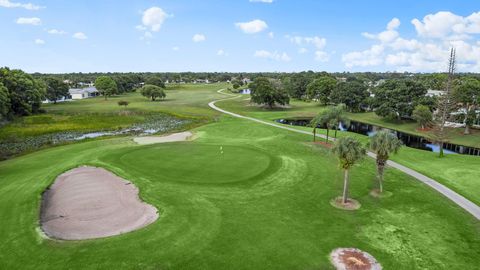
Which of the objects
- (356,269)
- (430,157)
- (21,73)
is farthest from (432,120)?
(21,73)

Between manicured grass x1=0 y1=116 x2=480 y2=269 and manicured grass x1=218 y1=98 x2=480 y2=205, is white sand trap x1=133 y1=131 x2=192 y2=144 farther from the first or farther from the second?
manicured grass x1=218 y1=98 x2=480 y2=205

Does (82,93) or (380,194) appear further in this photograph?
(82,93)

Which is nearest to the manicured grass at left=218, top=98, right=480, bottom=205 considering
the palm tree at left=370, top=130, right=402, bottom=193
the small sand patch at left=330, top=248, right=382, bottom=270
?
the palm tree at left=370, top=130, right=402, bottom=193

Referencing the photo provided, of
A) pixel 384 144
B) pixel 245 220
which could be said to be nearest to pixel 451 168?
pixel 384 144

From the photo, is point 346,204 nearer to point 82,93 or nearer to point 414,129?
point 414,129

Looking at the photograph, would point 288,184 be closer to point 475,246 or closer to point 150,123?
point 475,246

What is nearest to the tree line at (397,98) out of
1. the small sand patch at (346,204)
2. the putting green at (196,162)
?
the small sand patch at (346,204)

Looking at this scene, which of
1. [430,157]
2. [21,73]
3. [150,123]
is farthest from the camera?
[21,73]
